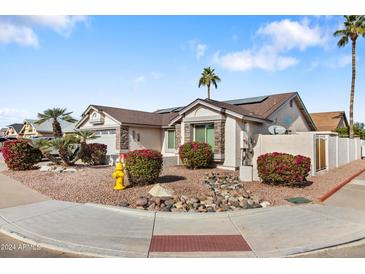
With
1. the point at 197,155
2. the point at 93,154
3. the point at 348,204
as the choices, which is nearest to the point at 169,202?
the point at 348,204

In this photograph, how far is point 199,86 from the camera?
3962cm

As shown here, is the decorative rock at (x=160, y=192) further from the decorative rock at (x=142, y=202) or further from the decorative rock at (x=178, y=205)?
the decorative rock at (x=178, y=205)

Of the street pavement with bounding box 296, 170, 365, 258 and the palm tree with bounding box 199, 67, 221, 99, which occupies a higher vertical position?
the palm tree with bounding box 199, 67, 221, 99

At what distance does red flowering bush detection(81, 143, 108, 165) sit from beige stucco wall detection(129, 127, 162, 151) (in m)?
2.67

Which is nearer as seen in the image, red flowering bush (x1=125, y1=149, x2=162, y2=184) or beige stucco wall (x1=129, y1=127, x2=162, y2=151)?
A: red flowering bush (x1=125, y1=149, x2=162, y2=184)

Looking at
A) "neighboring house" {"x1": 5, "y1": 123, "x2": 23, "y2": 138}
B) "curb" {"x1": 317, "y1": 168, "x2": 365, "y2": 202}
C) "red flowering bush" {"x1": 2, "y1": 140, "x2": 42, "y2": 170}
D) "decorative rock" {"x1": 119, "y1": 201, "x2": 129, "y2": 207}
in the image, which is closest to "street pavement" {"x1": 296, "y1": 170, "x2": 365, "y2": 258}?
"curb" {"x1": 317, "y1": 168, "x2": 365, "y2": 202}

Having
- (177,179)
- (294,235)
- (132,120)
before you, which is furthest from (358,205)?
(132,120)

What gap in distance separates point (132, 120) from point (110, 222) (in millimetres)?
14181

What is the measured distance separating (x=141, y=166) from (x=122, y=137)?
998cm

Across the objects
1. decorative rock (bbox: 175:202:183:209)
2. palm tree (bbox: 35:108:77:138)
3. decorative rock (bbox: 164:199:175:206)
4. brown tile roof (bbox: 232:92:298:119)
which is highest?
brown tile roof (bbox: 232:92:298:119)

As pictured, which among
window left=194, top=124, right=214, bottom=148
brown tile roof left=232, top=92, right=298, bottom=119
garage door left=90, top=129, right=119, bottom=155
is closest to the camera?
window left=194, top=124, right=214, bottom=148

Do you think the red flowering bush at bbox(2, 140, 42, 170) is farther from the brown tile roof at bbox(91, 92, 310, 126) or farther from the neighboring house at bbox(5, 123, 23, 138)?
the neighboring house at bbox(5, 123, 23, 138)

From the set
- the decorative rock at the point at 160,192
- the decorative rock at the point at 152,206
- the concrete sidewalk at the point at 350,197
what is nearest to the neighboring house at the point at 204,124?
the concrete sidewalk at the point at 350,197

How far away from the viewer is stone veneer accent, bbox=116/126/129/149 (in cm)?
1816
